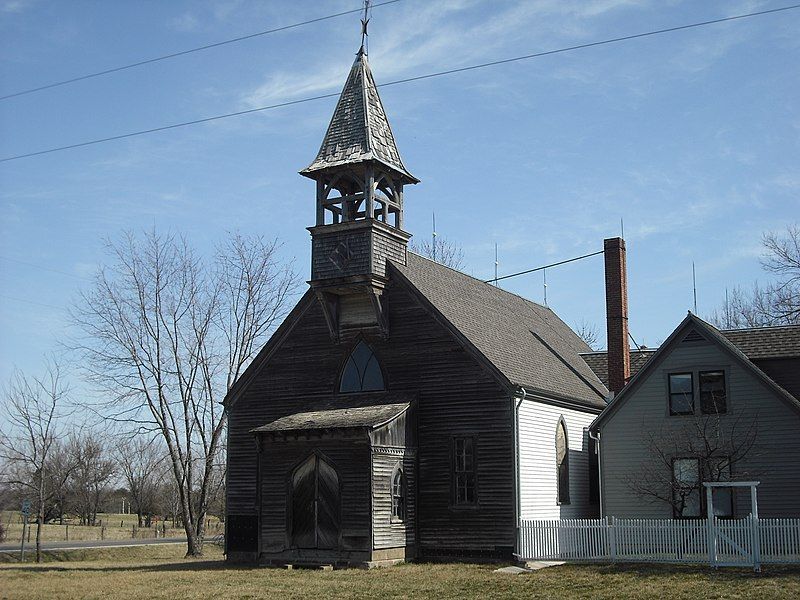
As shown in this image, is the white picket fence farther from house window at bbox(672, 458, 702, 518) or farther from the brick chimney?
the brick chimney

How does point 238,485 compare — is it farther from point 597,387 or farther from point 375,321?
point 597,387

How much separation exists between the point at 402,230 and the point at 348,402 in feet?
19.7

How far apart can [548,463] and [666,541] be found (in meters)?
5.58

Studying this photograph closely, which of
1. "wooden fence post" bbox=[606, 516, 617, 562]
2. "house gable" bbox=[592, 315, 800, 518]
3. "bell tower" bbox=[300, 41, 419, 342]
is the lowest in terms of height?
"wooden fence post" bbox=[606, 516, 617, 562]

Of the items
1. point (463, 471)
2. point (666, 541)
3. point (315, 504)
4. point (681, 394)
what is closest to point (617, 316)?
point (681, 394)

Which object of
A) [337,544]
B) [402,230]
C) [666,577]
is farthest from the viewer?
[402,230]

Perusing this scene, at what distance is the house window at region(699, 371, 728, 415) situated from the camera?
100 ft

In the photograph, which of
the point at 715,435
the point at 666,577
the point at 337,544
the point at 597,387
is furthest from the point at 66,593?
the point at 597,387

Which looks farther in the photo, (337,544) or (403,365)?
(403,365)

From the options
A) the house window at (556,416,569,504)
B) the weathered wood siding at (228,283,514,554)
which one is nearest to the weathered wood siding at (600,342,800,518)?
the house window at (556,416,569,504)

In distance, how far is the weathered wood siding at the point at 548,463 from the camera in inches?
1174

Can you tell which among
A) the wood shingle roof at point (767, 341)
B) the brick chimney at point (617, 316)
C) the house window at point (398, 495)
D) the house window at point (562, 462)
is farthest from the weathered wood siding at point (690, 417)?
the house window at point (398, 495)

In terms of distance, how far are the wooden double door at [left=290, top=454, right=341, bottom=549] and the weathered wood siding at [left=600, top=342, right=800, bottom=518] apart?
29.8 ft

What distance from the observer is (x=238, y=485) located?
3306 centimetres
